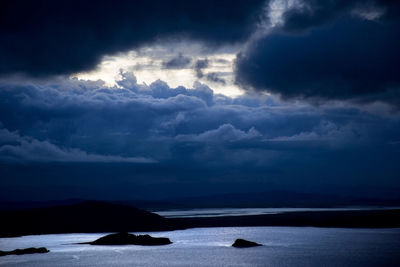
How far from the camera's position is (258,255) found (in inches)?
4660

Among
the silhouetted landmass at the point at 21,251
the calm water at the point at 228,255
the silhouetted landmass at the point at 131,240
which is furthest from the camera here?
the silhouetted landmass at the point at 131,240

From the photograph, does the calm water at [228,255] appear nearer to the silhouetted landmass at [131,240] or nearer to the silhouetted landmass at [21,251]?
the silhouetted landmass at [21,251]

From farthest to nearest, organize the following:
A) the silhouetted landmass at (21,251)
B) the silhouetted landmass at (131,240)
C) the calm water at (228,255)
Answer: the silhouetted landmass at (131,240) → the silhouetted landmass at (21,251) → the calm water at (228,255)

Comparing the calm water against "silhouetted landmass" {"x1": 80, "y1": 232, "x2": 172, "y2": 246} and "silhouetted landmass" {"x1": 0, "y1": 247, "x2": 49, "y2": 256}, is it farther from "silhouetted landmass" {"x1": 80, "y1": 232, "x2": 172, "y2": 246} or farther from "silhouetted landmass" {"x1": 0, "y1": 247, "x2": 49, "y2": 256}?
"silhouetted landmass" {"x1": 80, "y1": 232, "x2": 172, "y2": 246}

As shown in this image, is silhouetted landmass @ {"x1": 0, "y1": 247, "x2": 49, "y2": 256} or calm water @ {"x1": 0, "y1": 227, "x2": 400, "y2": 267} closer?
calm water @ {"x1": 0, "y1": 227, "x2": 400, "y2": 267}

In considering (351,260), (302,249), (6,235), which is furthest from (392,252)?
(6,235)

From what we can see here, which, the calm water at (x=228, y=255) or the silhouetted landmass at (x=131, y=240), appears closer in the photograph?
the calm water at (x=228, y=255)

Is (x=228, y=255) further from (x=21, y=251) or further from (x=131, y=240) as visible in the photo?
(x=21, y=251)

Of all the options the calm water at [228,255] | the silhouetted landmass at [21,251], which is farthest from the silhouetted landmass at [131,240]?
the silhouetted landmass at [21,251]

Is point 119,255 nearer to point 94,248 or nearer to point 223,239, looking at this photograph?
point 94,248

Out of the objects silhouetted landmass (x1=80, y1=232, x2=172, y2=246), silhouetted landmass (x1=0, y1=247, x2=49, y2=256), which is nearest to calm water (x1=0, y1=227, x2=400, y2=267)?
silhouetted landmass (x1=0, y1=247, x2=49, y2=256)

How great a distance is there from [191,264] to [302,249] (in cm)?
4141

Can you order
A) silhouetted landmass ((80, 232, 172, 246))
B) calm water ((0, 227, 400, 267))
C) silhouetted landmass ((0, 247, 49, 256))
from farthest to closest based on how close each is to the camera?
silhouetted landmass ((80, 232, 172, 246)) → silhouetted landmass ((0, 247, 49, 256)) → calm water ((0, 227, 400, 267))

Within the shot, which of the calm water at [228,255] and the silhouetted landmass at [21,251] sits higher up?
the silhouetted landmass at [21,251]
